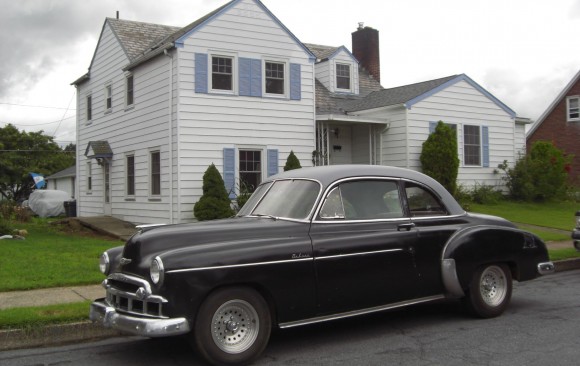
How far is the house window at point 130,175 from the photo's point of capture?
64.8ft

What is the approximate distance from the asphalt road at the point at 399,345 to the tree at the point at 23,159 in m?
41.5

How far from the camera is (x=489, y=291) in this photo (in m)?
7.18

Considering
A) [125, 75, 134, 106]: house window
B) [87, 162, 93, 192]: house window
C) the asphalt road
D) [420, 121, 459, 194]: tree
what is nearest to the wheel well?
the asphalt road

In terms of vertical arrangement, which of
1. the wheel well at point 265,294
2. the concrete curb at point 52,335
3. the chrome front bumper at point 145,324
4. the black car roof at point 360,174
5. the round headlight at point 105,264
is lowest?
the concrete curb at point 52,335

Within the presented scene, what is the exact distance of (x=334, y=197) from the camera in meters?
6.28

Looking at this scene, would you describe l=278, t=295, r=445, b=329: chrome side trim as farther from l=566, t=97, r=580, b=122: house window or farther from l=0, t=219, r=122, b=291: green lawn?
l=566, t=97, r=580, b=122: house window

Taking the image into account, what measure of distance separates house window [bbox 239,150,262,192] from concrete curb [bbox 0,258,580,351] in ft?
36.0

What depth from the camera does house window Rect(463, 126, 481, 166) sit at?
69.1ft

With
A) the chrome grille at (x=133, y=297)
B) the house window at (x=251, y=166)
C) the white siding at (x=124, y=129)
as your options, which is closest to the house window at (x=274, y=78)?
the house window at (x=251, y=166)

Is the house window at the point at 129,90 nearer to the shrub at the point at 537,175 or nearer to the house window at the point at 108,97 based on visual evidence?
the house window at the point at 108,97

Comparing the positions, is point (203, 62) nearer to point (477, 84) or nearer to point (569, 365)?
point (477, 84)

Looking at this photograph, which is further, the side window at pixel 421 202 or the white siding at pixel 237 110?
the white siding at pixel 237 110

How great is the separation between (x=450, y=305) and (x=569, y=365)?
269cm

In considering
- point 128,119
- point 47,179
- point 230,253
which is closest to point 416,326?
point 230,253
